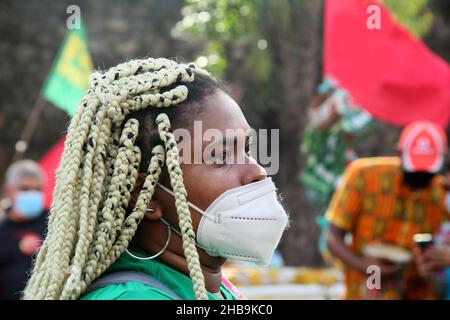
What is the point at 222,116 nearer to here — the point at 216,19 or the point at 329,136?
the point at 216,19

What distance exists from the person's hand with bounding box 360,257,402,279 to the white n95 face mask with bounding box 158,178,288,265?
2923 mm

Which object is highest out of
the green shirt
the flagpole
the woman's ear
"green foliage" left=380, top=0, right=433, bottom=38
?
"green foliage" left=380, top=0, right=433, bottom=38

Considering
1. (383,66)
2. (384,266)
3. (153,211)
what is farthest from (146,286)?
(383,66)

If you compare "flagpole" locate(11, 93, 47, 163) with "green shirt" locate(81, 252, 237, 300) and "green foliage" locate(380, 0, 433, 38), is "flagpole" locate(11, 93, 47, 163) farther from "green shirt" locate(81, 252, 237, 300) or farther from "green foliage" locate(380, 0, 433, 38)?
"green shirt" locate(81, 252, 237, 300)

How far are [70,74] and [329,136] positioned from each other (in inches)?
94.5

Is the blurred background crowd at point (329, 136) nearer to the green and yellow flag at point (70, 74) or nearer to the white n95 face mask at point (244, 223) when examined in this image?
the green and yellow flag at point (70, 74)

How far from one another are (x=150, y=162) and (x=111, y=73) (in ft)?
0.85

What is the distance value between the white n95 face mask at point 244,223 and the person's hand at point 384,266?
292cm

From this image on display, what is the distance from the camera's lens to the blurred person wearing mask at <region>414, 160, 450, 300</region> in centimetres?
468

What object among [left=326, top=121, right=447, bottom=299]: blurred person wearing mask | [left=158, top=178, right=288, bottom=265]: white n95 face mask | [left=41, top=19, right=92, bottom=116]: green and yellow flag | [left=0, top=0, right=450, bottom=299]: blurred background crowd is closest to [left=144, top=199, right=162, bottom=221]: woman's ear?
[left=158, top=178, right=288, bottom=265]: white n95 face mask

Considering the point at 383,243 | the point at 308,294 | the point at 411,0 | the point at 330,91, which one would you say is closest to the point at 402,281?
the point at 383,243

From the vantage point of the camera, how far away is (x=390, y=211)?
4.94 metres

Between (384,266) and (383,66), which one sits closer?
(384,266)

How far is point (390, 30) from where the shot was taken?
20.8 ft
